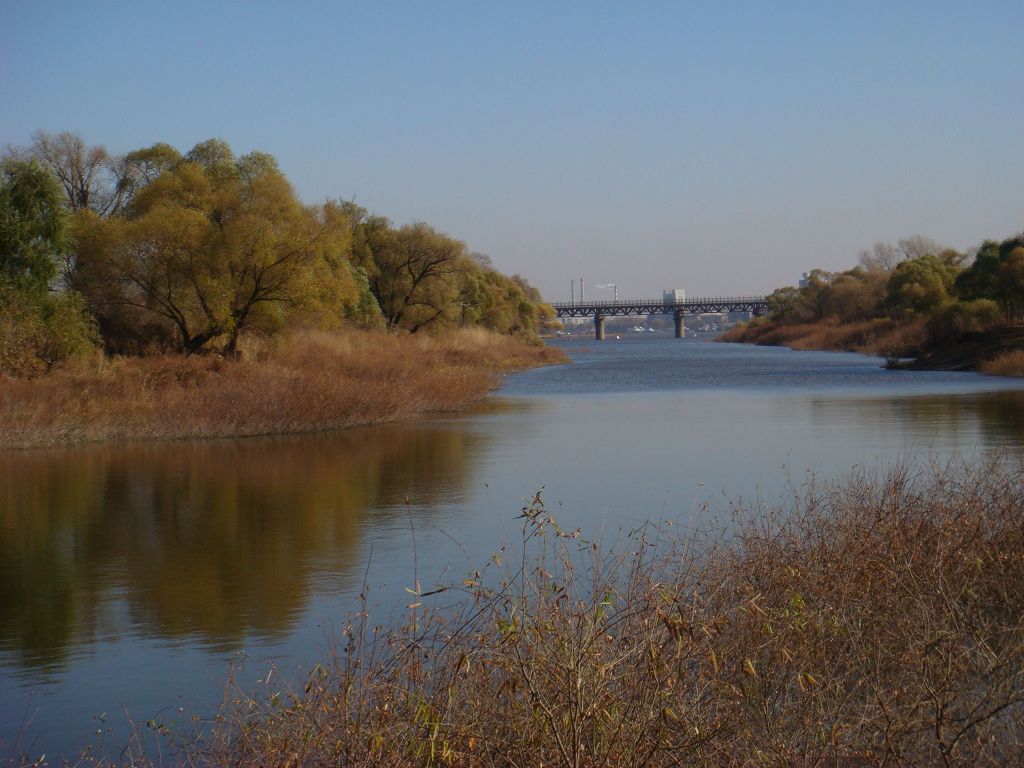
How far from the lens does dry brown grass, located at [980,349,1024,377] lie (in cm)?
5350

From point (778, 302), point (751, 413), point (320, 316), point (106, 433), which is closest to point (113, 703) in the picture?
point (106, 433)

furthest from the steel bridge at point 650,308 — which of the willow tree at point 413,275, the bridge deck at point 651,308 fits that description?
the willow tree at point 413,275

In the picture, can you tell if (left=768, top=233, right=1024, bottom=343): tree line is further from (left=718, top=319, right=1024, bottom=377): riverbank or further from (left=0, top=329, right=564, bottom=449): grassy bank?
(left=0, top=329, right=564, bottom=449): grassy bank

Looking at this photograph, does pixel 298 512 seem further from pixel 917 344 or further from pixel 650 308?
pixel 650 308

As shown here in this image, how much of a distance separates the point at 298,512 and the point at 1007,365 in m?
42.9

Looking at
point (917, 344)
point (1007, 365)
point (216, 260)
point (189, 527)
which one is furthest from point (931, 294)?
point (189, 527)

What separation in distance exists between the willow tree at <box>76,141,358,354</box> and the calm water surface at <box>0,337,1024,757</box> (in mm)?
6617

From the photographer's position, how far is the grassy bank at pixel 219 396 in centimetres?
2845

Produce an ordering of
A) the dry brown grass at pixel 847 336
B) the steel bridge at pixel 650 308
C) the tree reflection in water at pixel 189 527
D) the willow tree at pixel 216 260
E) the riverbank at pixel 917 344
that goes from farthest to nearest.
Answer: the steel bridge at pixel 650 308 < the dry brown grass at pixel 847 336 < the riverbank at pixel 917 344 < the willow tree at pixel 216 260 < the tree reflection in water at pixel 189 527

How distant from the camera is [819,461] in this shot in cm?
2348

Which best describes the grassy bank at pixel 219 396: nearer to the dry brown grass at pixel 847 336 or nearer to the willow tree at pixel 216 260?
the willow tree at pixel 216 260

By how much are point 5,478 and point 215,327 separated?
48.6 feet

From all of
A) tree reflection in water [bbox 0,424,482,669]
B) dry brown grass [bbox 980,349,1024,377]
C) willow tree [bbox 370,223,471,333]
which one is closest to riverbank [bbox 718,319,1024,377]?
dry brown grass [bbox 980,349,1024,377]

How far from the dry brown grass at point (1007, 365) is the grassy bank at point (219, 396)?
26.1m
